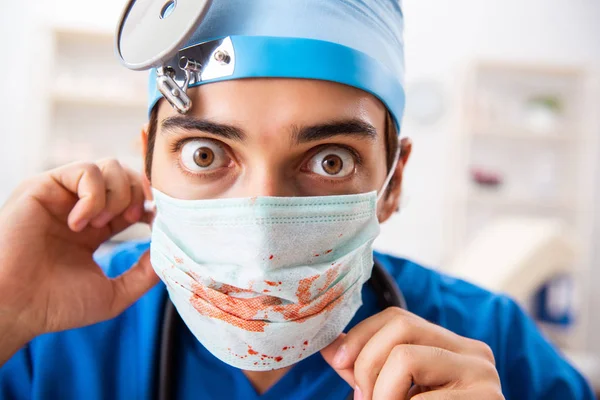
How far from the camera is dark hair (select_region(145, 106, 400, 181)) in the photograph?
899 mm

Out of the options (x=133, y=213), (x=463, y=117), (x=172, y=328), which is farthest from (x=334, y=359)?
(x=463, y=117)

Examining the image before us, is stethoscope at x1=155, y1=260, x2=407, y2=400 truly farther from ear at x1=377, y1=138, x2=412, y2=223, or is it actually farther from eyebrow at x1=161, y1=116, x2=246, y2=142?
eyebrow at x1=161, y1=116, x2=246, y2=142

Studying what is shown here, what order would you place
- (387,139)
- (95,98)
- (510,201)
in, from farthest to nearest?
(510,201) < (95,98) < (387,139)

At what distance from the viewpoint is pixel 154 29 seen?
76 cm

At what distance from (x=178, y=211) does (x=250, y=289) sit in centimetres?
19

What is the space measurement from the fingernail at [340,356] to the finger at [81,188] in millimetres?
509

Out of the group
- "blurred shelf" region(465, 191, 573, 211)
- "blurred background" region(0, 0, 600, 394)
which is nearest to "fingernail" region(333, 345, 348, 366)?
"blurred background" region(0, 0, 600, 394)

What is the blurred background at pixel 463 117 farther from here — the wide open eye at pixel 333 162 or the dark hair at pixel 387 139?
the wide open eye at pixel 333 162

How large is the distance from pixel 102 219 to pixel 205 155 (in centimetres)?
29

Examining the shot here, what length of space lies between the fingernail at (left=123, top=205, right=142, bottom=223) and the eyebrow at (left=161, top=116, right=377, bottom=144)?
0.25 metres

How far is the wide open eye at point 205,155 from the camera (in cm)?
81

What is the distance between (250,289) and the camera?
Result: 73 centimetres

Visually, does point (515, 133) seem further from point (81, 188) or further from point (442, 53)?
point (81, 188)

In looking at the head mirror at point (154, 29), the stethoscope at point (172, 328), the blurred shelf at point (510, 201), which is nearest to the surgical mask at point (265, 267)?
the stethoscope at point (172, 328)
